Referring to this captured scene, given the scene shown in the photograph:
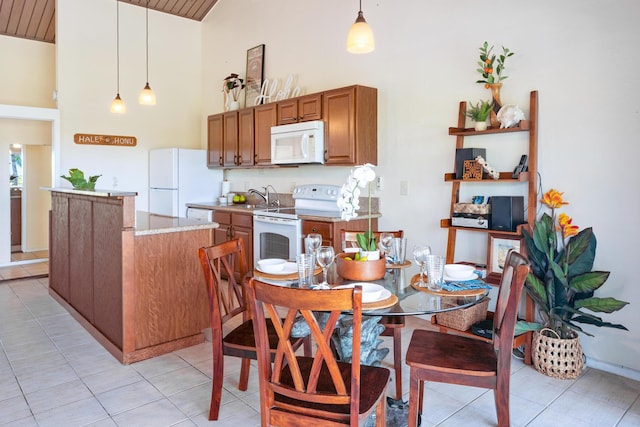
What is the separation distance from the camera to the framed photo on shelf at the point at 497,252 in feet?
10.3

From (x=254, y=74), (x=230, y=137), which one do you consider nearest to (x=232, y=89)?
(x=254, y=74)

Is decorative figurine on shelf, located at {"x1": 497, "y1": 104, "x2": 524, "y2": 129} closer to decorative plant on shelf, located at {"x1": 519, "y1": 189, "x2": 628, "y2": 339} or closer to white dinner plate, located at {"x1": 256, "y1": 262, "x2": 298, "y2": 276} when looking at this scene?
decorative plant on shelf, located at {"x1": 519, "y1": 189, "x2": 628, "y2": 339}

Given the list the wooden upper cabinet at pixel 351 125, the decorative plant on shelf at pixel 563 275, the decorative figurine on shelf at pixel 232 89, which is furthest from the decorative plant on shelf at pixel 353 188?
the decorative figurine on shelf at pixel 232 89

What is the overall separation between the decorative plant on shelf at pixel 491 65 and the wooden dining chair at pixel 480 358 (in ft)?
5.27

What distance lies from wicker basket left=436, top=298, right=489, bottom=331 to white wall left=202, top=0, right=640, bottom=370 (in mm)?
510

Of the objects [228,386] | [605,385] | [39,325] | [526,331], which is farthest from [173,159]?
[605,385]

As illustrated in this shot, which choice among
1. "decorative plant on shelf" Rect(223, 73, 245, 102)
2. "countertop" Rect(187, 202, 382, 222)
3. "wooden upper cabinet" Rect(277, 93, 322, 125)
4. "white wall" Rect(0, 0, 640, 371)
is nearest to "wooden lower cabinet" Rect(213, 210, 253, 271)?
"countertop" Rect(187, 202, 382, 222)

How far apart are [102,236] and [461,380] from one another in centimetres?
258

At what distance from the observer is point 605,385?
2660 mm

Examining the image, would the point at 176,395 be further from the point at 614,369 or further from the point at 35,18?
the point at 35,18

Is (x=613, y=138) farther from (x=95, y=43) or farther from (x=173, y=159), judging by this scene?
(x=95, y=43)

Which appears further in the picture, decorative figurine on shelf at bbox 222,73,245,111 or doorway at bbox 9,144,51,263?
A: doorway at bbox 9,144,51,263

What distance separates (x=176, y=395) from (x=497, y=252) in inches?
89.5

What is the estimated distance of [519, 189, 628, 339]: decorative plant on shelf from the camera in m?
2.67
